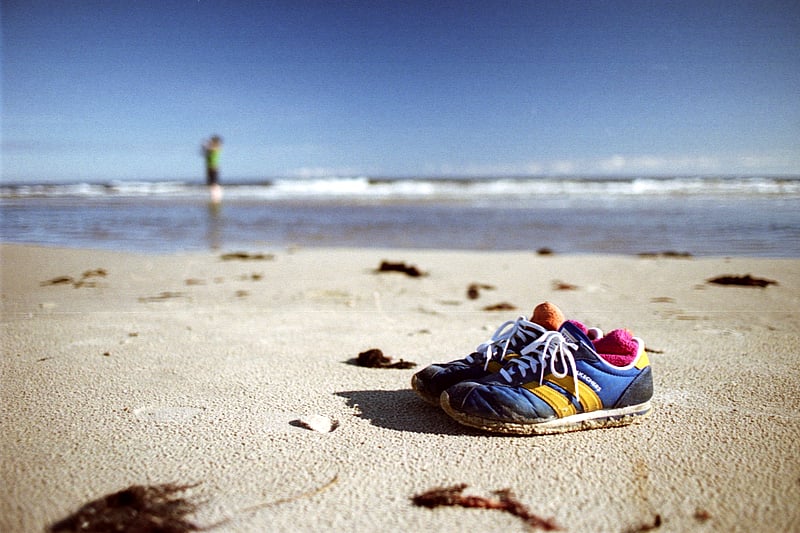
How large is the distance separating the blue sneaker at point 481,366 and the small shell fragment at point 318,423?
36 centimetres

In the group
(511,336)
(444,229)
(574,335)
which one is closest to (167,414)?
(511,336)

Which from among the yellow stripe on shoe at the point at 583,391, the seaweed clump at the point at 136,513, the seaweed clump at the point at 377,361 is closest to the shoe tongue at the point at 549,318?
the yellow stripe on shoe at the point at 583,391

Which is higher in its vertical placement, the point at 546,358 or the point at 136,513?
the point at 546,358

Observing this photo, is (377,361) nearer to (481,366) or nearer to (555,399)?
(481,366)

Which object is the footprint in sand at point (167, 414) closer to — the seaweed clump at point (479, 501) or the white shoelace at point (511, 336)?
the seaweed clump at point (479, 501)

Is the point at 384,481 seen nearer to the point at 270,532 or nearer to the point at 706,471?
the point at 270,532

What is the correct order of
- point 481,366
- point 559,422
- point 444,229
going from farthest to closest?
point 444,229 < point 481,366 < point 559,422

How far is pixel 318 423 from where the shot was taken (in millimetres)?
1931

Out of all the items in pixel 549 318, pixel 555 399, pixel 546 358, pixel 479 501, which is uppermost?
pixel 549 318

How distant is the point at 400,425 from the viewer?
6.34 ft

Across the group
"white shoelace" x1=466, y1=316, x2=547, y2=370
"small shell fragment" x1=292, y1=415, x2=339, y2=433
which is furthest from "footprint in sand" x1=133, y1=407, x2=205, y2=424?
"white shoelace" x1=466, y1=316, x2=547, y2=370

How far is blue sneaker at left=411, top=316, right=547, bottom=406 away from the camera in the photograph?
1985mm

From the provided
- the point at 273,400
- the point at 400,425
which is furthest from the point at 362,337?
the point at 400,425

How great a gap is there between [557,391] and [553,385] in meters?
0.02
